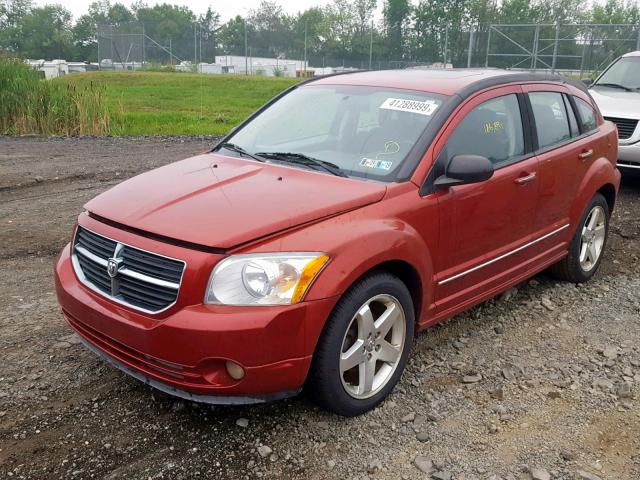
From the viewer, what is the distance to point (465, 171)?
362 cm

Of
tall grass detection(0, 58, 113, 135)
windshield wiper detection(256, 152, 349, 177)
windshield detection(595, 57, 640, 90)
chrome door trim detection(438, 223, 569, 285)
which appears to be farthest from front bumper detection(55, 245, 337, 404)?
tall grass detection(0, 58, 113, 135)

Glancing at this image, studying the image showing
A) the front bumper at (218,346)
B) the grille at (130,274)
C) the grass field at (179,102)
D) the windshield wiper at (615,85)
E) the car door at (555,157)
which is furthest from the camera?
the grass field at (179,102)

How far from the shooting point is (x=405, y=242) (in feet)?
11.3

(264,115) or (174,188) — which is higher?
(264,115)

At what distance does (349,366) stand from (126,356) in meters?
1.12

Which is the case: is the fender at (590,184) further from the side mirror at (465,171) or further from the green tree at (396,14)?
the green tree at (396,14)

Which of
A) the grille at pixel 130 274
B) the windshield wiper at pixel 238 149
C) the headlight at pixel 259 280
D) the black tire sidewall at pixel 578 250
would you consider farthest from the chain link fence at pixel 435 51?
the grille at pixel 130 274

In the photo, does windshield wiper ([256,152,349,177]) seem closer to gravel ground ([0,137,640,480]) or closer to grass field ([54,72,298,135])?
gravel ground ([0,137,640,480])

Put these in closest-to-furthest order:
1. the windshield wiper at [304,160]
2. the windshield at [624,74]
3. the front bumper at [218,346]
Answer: the front bumper at [218,346], the windshield wiper at [304,160], the windshield at [624,74]

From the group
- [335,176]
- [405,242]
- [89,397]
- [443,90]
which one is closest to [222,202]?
[335,176]

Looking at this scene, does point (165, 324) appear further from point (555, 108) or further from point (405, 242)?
point (555, 108)

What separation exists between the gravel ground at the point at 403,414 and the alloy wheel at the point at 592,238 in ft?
1.60

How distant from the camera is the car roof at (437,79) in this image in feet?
13.6

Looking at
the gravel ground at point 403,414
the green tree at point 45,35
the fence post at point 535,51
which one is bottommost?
the gravel ground at point 403,414
